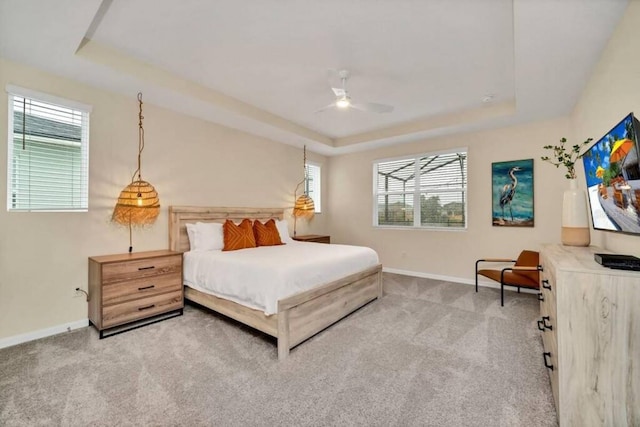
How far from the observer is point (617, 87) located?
205cm

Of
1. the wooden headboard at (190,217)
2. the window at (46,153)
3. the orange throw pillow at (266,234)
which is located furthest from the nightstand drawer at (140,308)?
the orange throw pillow at (266,234)

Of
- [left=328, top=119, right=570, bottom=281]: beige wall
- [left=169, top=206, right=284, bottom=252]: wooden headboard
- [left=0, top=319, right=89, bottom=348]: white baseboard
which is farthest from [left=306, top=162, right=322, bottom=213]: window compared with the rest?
[left=0, top=319, right=89, bottom=348]: white baseboard

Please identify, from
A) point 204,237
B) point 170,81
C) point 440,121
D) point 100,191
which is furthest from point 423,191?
point 100,191

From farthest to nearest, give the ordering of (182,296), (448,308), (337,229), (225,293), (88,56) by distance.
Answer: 1. (337,229)
2. (448,308)
3. (182,296)
4. (225,293)
5. (88,56)

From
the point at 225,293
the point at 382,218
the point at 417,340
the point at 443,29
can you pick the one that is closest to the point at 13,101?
the point at 225,293

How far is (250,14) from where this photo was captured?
7.25 ft

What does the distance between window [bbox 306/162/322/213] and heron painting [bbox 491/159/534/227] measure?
11.2 feet

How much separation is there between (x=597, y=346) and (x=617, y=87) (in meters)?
1.87

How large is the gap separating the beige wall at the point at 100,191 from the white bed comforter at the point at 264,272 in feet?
3.19

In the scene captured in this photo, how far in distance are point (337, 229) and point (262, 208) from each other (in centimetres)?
212

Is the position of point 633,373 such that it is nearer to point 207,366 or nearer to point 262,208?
point 207,366

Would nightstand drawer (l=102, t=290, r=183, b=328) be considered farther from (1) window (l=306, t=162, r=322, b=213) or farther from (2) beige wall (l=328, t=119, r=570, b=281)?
(2) beige wall (l=328, t=119, r=570, b=281)

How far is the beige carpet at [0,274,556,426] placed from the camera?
1.71 m

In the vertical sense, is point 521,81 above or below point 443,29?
below
